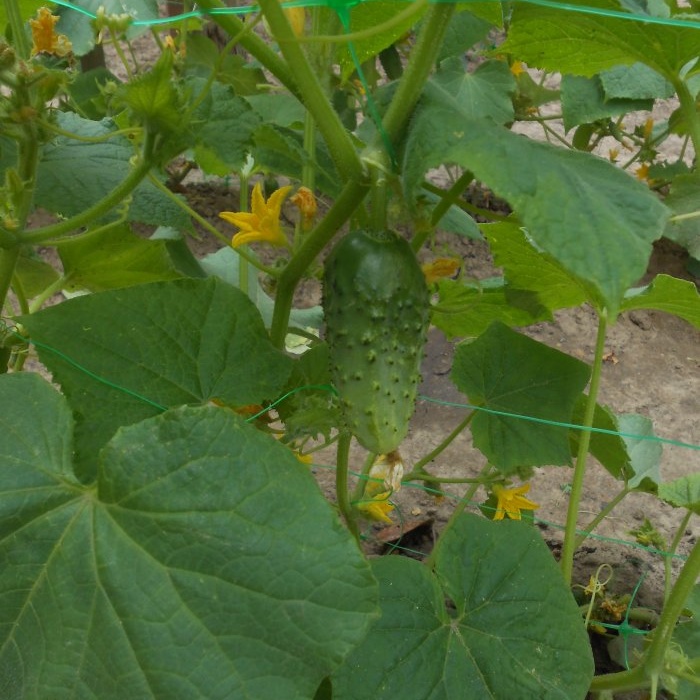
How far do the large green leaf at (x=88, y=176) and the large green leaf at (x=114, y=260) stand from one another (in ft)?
0.16

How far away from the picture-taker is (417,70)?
0.83 meters

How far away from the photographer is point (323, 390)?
1.25 m

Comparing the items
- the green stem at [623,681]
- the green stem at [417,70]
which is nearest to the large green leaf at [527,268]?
the green stem at [417,70]

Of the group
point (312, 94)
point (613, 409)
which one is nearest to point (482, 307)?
point (312, 94)

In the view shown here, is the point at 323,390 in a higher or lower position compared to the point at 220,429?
lower

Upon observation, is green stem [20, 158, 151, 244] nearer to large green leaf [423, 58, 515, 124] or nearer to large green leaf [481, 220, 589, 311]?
large green leaf [481, 220, 589, 311]

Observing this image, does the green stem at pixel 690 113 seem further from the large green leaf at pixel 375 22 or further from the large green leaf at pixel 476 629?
the large green leaf at pixel 476 629

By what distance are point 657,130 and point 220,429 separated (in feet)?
9.40

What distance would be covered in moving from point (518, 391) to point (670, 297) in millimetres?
276

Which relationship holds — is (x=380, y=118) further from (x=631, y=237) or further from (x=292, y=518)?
(x=292, y=518)

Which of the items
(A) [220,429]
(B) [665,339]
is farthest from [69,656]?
(B) [665,339]

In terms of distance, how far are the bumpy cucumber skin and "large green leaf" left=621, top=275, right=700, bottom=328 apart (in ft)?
1.37

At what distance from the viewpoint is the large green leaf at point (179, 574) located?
0.80 m

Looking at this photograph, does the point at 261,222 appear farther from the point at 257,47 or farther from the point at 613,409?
the point at 613,409
